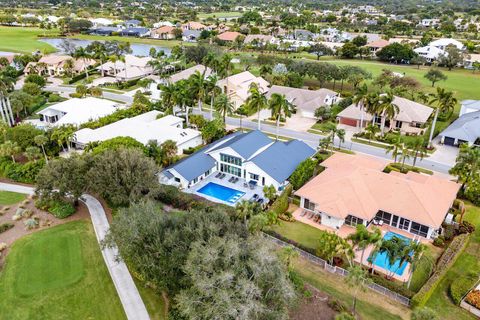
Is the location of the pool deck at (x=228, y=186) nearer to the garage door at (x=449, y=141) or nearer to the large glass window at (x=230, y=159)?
the large glass window at (x=230, y=159)

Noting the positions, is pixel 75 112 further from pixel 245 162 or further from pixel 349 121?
pixel 349 121

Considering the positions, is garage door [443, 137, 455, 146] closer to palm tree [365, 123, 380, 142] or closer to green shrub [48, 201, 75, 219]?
palm tree [365, 123, 380, 142]

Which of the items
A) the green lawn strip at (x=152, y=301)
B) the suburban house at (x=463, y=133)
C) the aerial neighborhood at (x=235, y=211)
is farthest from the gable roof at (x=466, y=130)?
the green lawn strip at (x=152, y=301)

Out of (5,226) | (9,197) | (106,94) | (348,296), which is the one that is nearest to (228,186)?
(348,296)

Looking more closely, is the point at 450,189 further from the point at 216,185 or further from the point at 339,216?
the point at 216,185

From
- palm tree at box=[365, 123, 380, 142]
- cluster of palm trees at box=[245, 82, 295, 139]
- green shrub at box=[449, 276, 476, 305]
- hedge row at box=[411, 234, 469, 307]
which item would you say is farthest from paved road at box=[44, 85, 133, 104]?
green shrub at box=[449, 276, 476, 305]
